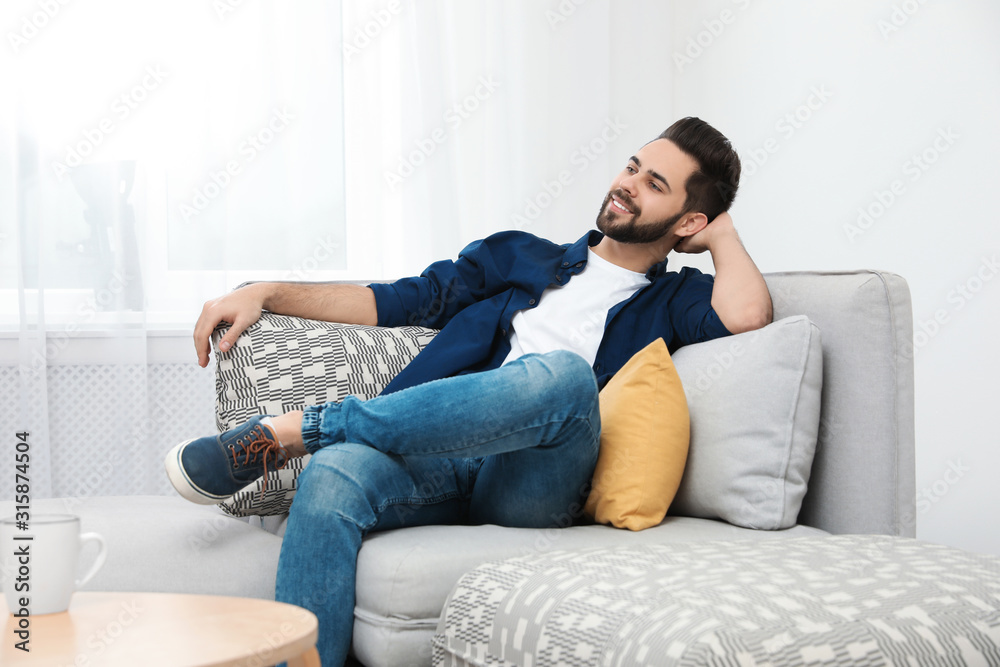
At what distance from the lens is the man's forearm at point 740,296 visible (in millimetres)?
1480

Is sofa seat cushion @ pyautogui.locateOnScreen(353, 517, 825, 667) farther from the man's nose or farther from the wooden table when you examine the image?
the man's nose

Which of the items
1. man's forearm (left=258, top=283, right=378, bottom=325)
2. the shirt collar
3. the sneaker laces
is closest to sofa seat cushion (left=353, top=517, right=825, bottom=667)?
the sneaker laces

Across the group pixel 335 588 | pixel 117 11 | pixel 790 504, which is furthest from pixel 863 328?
pixel 117 11

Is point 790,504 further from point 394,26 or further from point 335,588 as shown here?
point 394,26

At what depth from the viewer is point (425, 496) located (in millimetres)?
1286

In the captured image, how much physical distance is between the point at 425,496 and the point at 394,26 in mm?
1828

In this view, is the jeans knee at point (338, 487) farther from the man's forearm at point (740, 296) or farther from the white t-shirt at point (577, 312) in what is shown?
the man's forearm at point (740, 296)

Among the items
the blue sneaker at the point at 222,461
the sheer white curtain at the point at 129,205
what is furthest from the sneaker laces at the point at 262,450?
the sheer white curtain at the point at 129,205

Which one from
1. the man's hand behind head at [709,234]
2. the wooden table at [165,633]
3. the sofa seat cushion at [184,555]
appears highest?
the man's hand behind head at [709,234]

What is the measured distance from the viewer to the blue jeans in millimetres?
1130

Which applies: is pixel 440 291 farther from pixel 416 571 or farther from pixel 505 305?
pixel 416 571

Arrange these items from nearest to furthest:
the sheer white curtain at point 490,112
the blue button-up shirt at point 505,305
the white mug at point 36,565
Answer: the white mug at point 36,565 < the blue button-up shirt at point 505,305 < the sheer white curtain at point 490,112

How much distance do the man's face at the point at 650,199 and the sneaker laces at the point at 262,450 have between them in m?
0.85

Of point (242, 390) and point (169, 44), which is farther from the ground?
point (169, 44)
